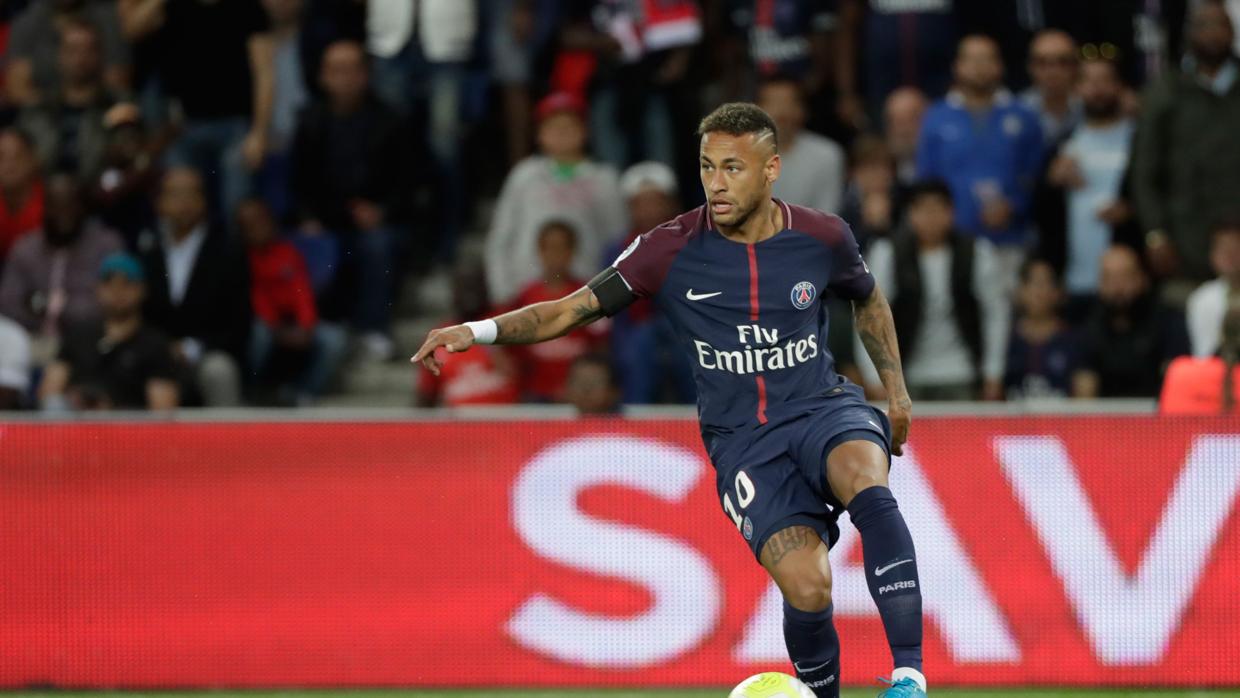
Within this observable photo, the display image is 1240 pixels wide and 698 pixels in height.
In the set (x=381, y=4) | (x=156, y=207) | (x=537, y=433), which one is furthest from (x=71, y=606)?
(x=381, y=4)

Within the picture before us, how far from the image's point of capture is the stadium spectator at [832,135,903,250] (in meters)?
12.1

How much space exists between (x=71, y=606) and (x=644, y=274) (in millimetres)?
4278

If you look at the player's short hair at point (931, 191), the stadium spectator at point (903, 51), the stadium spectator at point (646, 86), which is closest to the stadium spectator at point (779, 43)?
the stadium spectator at point (903, 51)

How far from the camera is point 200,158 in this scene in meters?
13.8

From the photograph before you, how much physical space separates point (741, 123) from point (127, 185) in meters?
7.13

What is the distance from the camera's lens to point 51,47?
1442cm

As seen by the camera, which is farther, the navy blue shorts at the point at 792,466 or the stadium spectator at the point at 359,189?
the stadium spectator at the point at 359,189

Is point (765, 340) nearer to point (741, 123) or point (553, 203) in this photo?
point (741, 123)

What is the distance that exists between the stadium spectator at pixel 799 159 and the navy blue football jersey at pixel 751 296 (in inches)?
196

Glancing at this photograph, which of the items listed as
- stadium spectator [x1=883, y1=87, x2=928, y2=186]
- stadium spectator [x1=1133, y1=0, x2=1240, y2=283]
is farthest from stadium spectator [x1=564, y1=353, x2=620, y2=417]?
stadium spectator [x1=1133, y1=0, x2=1240, y2=283]

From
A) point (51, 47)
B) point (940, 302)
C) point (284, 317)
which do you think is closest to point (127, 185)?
point (284, 317)

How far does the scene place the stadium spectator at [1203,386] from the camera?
34.3 feet

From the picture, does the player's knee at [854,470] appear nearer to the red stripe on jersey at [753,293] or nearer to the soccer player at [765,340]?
the soccer player at [765,340]

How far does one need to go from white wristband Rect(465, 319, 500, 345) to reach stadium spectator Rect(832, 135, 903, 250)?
482 centimetres
